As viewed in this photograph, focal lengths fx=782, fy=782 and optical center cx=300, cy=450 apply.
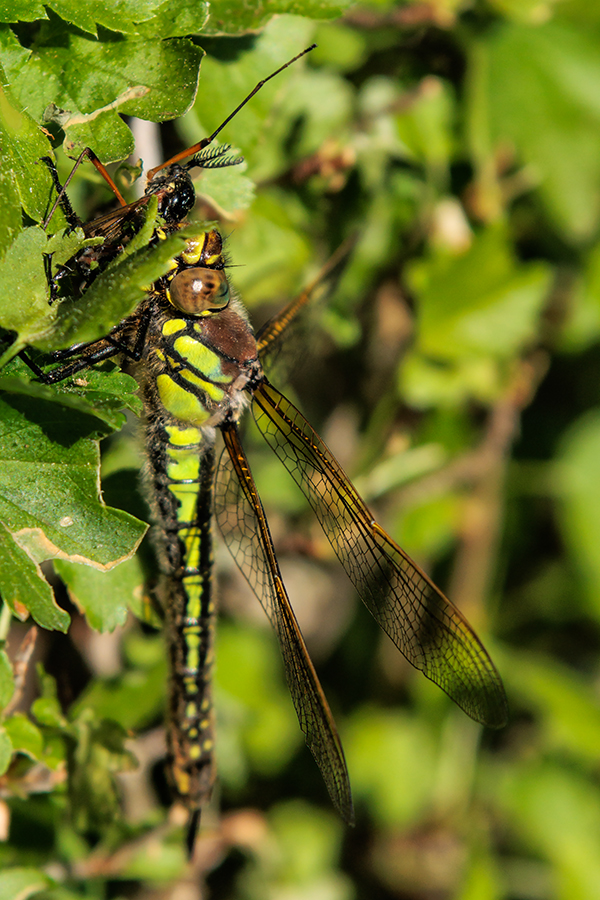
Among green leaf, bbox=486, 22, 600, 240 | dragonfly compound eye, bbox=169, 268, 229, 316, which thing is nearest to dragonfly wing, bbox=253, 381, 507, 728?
dragonfly compound eye, bbox=169, 268, 229, 316

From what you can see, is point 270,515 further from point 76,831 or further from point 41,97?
point 41,97

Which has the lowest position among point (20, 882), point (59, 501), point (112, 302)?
point (20, 882)

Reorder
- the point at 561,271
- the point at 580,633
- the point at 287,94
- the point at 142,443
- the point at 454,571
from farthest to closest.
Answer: the point at 580,633 → the point at 454,571 → the point at 561,271 → the point at 287,94 → the point at 142,443

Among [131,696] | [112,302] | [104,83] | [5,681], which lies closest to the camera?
[112,302]

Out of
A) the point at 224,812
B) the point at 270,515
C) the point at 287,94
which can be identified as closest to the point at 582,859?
the point at 224,812

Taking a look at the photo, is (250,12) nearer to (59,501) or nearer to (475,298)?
(59,501)

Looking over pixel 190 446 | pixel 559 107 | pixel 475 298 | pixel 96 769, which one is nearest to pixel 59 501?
pixel 190 446

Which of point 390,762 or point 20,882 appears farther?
point 390,762
